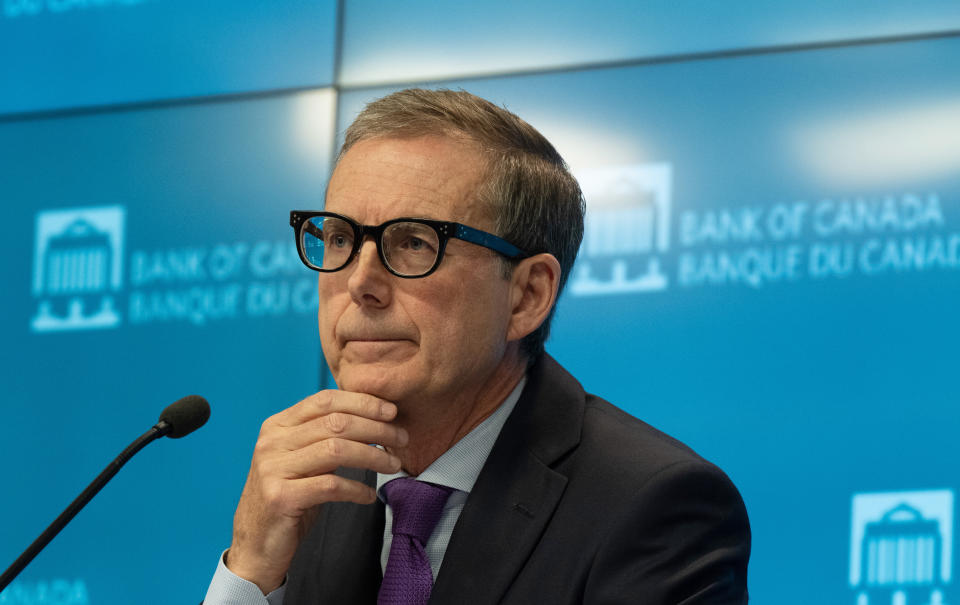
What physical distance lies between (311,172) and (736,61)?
1.33 meters

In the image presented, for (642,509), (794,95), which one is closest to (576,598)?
(642,509)

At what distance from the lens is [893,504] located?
282 cm

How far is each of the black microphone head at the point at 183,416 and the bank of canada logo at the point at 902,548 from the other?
178 cm

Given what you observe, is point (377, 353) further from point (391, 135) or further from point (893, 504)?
point (893, 504)

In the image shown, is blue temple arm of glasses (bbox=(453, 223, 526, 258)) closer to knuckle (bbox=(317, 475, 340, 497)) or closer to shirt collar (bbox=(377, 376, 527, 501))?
shirt collar (bbox=(377, 376, 527, 501))

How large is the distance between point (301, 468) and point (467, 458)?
315 millimetres

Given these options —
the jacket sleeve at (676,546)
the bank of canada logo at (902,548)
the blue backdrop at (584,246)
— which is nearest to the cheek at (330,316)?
the jacket sleeve at (676,546)

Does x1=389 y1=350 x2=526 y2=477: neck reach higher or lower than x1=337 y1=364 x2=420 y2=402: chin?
lower

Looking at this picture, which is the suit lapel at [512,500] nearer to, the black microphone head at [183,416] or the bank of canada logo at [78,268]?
the black microphone head at [183,416]

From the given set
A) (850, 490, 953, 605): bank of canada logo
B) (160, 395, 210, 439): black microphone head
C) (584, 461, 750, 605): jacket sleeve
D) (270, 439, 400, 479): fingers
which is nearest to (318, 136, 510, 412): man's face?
(270, 439, 400, 479): fingers

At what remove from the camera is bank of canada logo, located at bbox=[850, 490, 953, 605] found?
8.96 feet

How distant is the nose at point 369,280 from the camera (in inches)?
69.5

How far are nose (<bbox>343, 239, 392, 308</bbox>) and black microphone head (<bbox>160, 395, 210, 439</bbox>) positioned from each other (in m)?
0.31

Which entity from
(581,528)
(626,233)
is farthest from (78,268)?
(581,528)
